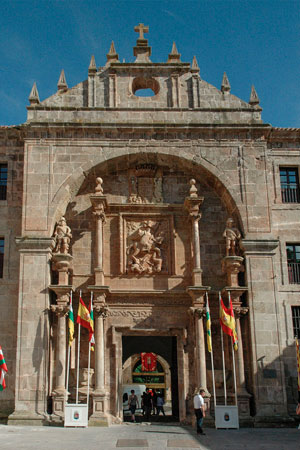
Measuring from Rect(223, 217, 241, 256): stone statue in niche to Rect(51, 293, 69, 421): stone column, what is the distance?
5493mm

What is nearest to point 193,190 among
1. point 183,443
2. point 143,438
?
point 143,438

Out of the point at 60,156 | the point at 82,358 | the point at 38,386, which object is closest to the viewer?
the point at 38,386

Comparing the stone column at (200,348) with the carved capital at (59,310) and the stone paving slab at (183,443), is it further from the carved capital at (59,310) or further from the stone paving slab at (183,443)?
the carved capital at (59,310)

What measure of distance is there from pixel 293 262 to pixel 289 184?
2.97 metres

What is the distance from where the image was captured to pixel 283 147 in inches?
829

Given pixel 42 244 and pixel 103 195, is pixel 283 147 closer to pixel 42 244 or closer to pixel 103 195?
pixel 103 195

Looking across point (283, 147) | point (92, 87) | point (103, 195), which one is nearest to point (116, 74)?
point (92, 87)

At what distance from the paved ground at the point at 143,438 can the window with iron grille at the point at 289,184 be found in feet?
26.0

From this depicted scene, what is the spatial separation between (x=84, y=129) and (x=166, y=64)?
13.1ft

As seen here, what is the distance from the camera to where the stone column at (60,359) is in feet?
56.7

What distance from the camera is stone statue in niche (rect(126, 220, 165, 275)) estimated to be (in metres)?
19.6

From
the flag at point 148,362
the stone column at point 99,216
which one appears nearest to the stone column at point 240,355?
the stone column at point 99,216

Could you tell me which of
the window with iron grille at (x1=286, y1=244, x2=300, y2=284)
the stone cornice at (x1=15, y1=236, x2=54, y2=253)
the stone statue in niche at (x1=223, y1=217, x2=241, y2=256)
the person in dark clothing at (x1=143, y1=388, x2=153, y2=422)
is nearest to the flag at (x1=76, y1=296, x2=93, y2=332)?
the stone cornice at (x1=15, y1=236, x2=54, y2=253)

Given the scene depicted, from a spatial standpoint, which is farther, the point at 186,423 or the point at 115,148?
the point at 115,148
